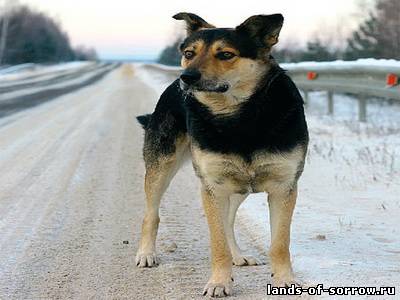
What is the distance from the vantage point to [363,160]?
863 centimetres

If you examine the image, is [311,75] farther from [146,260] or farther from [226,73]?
[226,73]

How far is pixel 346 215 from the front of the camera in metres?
5.99

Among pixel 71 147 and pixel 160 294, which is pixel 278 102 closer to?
pixel 160 294

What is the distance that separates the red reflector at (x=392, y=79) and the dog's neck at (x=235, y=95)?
6.08 m

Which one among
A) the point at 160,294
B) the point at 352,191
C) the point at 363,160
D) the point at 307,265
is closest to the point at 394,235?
the point at 307,265

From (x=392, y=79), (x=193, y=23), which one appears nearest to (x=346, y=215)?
(x=193, y=23)

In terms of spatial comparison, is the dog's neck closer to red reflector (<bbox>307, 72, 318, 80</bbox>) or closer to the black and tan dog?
the black and tan dog

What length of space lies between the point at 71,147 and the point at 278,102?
23.2 feet

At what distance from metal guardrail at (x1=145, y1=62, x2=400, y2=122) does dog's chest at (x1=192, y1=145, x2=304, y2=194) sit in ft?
11.9

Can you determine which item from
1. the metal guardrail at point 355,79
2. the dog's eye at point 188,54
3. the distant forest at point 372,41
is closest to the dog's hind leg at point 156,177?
the dog's eye at point 188,54

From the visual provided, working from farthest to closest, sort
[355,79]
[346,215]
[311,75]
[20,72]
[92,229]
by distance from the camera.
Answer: [20,72] < [311,75] < [355,79] < [346,215] < [92,229]

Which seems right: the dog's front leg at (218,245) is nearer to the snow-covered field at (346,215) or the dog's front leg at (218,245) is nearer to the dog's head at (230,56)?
the snow-covered field at (346,215)

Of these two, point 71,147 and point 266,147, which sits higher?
point 266,147

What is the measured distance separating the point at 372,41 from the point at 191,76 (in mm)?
34301
